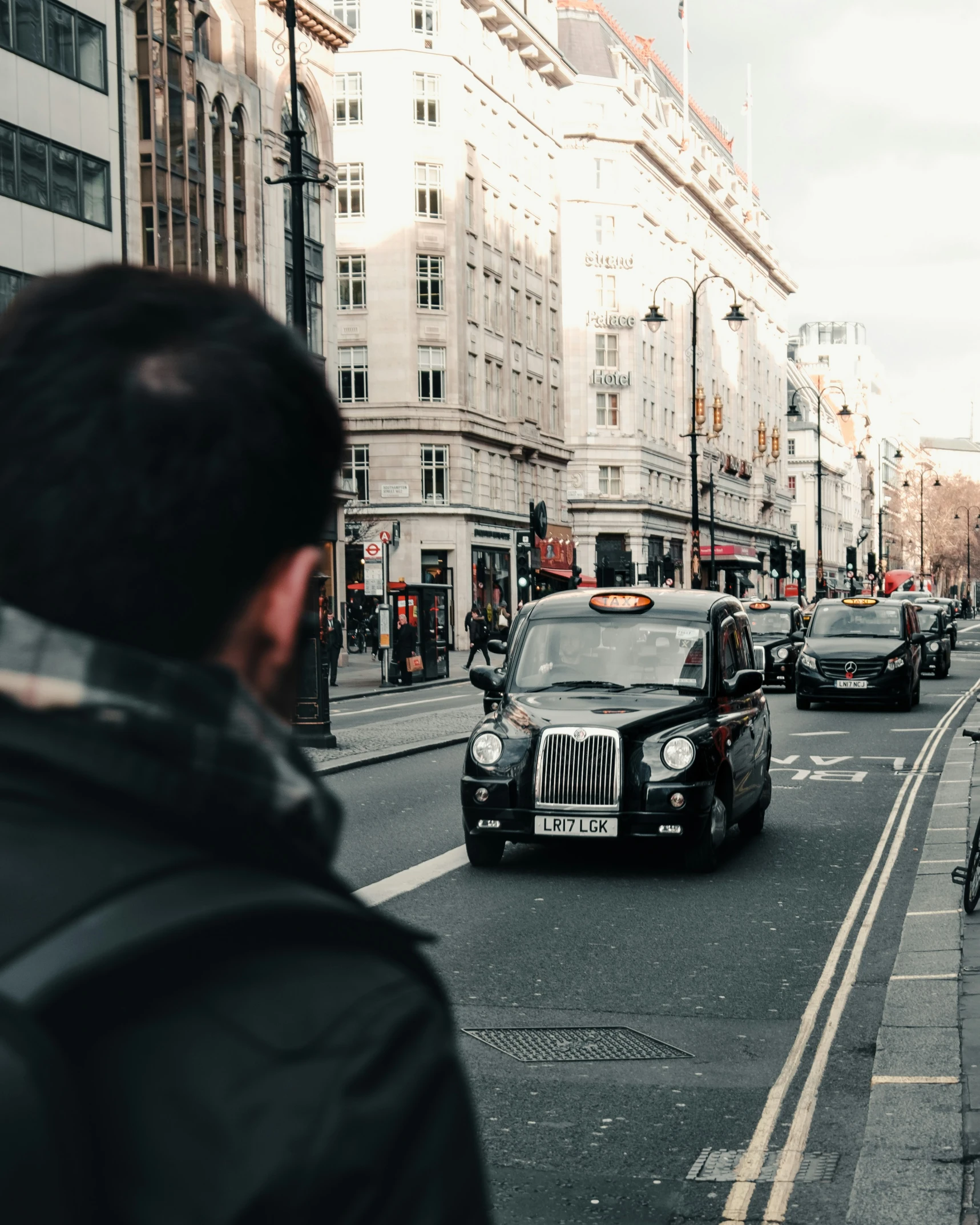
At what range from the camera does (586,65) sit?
83.8 meters

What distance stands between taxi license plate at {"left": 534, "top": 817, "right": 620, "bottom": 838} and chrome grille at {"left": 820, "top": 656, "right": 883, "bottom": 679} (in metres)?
17.1

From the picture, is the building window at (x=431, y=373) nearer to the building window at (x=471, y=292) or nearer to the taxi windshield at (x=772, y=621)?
the building window at (x=471, y=292)

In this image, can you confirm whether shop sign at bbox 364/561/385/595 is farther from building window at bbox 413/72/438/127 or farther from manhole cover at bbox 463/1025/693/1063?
manhole cover at bbox 463/1025/693/1063

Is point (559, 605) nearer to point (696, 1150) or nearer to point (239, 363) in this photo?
point (696, 1150)

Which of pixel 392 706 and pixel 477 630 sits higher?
pixel 477 630

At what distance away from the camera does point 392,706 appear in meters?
28.8

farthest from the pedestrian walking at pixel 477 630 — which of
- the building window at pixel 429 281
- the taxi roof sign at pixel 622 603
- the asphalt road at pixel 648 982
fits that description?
the taxi roof sign at pixel 622 603

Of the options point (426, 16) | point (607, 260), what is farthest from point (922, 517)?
point (426, 16)

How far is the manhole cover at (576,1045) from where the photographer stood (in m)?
6.11

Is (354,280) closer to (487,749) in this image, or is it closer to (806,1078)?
(487,749)

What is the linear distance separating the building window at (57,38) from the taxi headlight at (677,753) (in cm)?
2626

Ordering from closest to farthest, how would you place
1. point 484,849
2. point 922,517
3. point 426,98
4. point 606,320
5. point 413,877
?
1. point 413,877
2. point 484,849
3. point 426,98
4. point 606,320
5. point 922,517

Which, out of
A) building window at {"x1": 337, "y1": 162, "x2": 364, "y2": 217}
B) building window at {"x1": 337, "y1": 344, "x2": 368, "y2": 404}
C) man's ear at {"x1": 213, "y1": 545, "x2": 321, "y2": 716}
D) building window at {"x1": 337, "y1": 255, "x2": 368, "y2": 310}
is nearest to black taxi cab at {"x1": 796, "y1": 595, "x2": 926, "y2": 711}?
man's ear at {"x1": 213, "y1": 545, "x2": 321, "y2": 716}

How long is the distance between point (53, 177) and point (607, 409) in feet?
166
